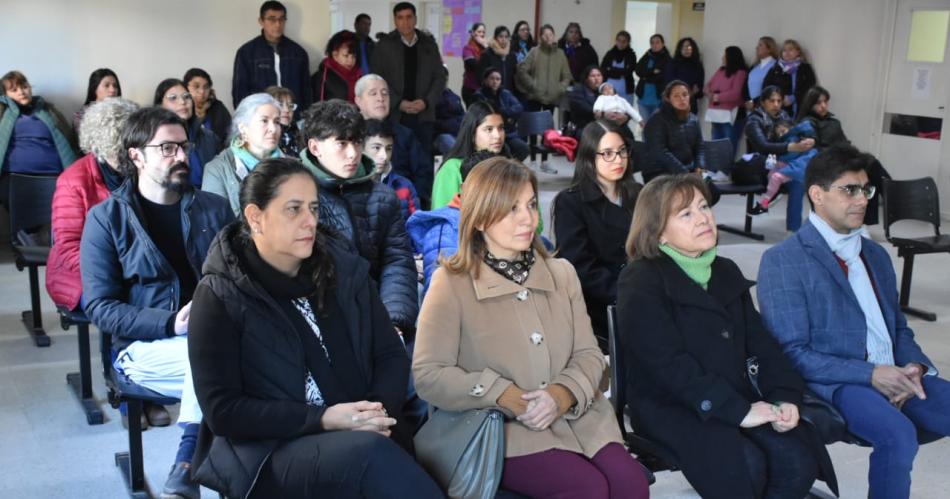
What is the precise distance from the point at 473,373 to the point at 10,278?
184 inches

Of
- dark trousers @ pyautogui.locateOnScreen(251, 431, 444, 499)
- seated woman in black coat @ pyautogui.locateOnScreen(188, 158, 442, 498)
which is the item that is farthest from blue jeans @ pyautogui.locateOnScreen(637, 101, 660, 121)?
dark trousers @ pyautogui.locateOnScreen(251, 431, 444, 499)

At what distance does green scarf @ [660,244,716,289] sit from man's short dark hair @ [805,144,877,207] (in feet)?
2.08

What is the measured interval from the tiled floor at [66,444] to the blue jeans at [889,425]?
1.98ft

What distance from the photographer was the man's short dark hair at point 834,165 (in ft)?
10.4

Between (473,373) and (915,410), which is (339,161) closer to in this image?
(473,373)

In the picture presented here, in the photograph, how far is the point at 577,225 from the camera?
3812 millimetres

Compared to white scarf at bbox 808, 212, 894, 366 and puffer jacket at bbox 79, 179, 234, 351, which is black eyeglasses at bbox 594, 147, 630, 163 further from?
puffer jacket at bbox 79, 179, 234, 351

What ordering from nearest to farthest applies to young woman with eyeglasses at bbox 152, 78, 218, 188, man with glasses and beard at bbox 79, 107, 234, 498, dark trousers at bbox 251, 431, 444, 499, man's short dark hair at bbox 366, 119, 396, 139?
1. dark trousers at bbox 251, 431, 444, 499
2. man with glasses and beard at bbox 79, 107, 234, 498
3. man's short dark hair at bbox 366, 119, 396, 139
4. young woman with eyeglasses at bbox 152, 78, 218, 188

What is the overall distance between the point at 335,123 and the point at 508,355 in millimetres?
1456

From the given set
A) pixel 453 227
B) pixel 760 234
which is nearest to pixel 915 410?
pixel 453 227

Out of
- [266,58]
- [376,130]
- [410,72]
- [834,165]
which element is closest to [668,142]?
[410,72]

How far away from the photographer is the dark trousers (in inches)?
86.7

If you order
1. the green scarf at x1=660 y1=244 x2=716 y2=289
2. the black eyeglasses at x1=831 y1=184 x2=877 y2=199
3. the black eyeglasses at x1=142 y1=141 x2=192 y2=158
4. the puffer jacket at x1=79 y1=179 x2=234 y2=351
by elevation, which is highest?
the black eyeglasses at x1=142 y1=141 x2=192 y2=158

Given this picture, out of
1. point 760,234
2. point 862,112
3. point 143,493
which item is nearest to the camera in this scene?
point 143,493
